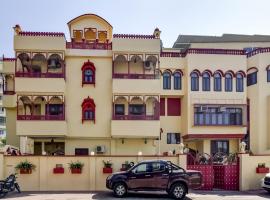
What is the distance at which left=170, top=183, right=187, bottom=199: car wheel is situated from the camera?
19.2 meters

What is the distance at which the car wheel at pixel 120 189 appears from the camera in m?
19.4

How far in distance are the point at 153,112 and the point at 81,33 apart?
9.49m

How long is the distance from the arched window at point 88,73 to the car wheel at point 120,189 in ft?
44.6

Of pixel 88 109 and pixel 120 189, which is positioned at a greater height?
pixel 88 109

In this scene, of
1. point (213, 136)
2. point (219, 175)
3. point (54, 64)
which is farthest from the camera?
point (213, 136)

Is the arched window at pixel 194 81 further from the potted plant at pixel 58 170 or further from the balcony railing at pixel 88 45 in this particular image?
the potted plant at pixel 58 170

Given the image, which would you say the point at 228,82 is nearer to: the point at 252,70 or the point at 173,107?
the point at 252,70

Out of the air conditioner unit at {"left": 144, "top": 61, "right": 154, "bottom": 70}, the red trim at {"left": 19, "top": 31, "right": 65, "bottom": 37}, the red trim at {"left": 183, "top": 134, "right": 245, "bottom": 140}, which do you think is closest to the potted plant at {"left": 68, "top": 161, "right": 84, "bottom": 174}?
the red trim at {"left": 19, "top": 31, "right": 65, "bottom": 37}

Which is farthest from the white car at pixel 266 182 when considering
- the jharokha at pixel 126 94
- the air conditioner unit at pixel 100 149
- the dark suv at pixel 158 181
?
the air conditioner unit at pixel 100 149

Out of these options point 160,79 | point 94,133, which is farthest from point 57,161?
point 160,79

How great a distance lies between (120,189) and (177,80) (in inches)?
667

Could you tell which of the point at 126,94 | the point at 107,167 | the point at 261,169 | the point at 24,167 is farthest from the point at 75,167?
the point at 261,169

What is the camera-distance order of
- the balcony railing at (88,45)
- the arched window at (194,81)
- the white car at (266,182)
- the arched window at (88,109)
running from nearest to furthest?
the white car at (266,182)
the balcony railing at (88,45)
the arched window at (88,109)
the arched window at (194,81)

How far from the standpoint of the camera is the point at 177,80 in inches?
1353
